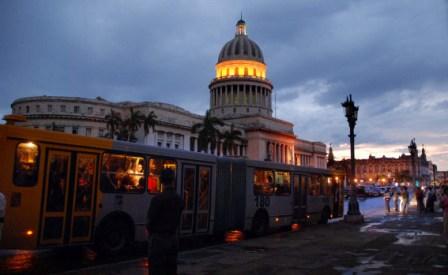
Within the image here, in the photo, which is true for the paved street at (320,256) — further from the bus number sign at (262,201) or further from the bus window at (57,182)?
the bus window at (57,182)

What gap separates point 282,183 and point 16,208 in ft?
39.9

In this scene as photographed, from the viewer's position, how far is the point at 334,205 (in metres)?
25.9

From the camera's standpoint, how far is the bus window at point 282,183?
20.1 metres

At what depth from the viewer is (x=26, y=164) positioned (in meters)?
11.1

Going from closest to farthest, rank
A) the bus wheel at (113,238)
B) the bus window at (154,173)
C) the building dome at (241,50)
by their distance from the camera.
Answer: the bus wheel at (113,238) → the bus window at (154,173) → the building dome at (241,50)

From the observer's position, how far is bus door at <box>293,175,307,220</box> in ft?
70.6

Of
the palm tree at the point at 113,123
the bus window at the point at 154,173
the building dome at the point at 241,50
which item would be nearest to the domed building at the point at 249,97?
the building dome at the point at 241,50

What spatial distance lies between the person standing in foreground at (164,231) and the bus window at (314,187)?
56.1 feet

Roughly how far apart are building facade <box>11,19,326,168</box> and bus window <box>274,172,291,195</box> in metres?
57.9

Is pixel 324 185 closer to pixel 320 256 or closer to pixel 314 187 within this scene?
pixel 314 187

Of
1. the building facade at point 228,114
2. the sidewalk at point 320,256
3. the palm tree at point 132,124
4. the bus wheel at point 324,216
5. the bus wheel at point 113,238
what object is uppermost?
the building facade at point 228,114

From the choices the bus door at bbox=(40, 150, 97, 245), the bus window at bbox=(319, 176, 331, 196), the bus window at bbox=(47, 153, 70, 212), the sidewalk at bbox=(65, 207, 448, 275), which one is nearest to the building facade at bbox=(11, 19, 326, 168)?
the bus window at bbox=(319, 176, 331, 196)

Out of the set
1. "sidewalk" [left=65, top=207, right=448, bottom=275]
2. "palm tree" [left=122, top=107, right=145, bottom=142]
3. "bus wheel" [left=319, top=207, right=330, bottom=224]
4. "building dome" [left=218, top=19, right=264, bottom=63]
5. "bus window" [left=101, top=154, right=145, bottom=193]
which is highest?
"building dome" [left=218, top=19, right=264, bottom=63]

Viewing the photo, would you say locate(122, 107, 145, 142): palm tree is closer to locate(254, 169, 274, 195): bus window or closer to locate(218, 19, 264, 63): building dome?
locate(254, 169, 274, 195): bus window
